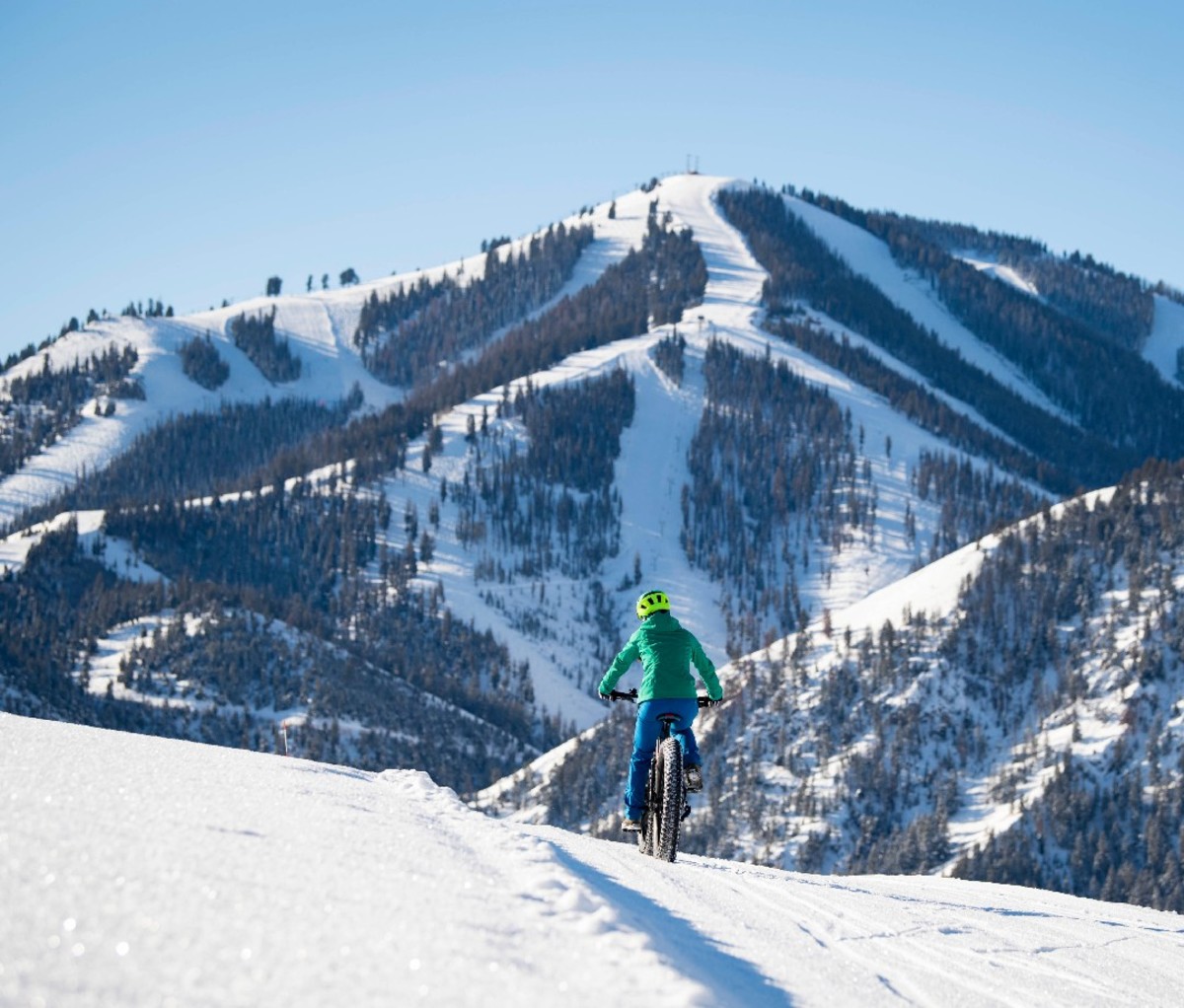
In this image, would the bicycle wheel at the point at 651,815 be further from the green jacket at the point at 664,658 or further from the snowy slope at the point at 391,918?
the snowy slope at the point at 391,918

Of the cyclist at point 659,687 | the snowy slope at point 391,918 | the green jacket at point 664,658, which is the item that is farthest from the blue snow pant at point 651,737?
the snowy slope at point 391,918

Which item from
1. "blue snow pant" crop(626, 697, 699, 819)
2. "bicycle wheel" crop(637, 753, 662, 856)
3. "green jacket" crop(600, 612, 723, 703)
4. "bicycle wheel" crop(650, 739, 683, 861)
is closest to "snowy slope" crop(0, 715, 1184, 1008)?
"bicycle wheel" crop(650, 739, 683, 861)

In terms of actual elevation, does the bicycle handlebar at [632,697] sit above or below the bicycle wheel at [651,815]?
Result: above

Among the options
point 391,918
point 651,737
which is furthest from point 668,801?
point 391,918

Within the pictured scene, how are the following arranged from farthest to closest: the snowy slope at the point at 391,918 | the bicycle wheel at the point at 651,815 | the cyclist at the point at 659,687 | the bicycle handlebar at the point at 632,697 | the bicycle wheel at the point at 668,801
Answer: the bicycle handlebar at the point at 632,697, the cyclist at the point at 659,687, the bicycle wheel at the point at 651,815, the bicycle wheel at the point at 668,801, the snowy slope at the point at 391,918

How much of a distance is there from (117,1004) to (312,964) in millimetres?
1003

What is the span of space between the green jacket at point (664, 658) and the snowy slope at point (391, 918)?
104 inches

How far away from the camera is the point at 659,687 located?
636 inches

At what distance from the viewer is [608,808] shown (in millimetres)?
139625

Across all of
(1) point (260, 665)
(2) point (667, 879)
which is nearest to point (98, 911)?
(2) point (667, 879)

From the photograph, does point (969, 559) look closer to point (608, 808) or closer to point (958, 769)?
point (958, 769)

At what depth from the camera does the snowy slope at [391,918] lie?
20.0 ft

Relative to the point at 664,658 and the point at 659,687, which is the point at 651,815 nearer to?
the point at 659,687

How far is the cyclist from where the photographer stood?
53.0 ft
